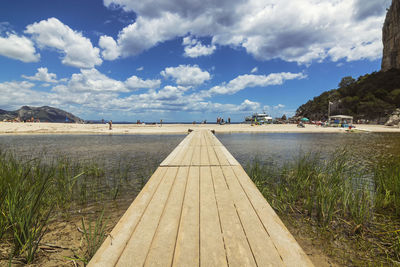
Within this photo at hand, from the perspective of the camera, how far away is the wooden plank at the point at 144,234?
1460mm

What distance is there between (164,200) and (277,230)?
149 cm

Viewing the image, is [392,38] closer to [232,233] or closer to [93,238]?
[232,233]

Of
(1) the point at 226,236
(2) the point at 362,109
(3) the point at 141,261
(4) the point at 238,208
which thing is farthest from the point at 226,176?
(2) the point at 362,109

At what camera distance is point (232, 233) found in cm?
183

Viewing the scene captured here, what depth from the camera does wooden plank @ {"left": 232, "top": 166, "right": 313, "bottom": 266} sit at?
1.51 metres

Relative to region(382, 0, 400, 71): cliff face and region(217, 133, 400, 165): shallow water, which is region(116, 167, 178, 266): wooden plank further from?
region(382, 0, 400, 71): cliff face

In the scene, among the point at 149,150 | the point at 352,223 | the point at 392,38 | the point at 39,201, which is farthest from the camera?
the point at 392,38

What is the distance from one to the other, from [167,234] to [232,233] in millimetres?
651

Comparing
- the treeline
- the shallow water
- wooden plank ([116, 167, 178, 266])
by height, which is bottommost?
the shallow water

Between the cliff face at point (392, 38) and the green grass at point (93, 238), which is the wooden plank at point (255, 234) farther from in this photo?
the cliff face at point (392, 38)

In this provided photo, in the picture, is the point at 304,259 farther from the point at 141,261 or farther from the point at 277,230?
the point at 141,261

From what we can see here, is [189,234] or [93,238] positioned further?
[93,238]

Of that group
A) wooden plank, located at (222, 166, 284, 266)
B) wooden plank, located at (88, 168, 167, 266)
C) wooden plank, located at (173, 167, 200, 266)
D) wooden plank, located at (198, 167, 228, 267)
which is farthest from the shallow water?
wooden plank, located at (88, 168, 167, 266)

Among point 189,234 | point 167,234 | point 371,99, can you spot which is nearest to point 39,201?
point 167,234
